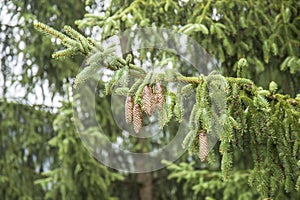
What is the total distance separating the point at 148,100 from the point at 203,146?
10.7 inches

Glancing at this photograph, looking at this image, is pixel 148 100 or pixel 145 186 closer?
pixel 148 100

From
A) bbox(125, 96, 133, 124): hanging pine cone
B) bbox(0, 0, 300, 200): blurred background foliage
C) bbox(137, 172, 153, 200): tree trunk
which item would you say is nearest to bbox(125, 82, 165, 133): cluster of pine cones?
bbox(125, 96, 133, 124): hanging pine cone

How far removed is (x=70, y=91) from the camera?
4.76 metres

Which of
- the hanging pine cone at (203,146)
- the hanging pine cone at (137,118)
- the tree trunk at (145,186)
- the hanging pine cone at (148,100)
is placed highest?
the hanging pine cone at (148,100)

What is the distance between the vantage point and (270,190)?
2477 mm

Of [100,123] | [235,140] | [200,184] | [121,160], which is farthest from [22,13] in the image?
[235,140]

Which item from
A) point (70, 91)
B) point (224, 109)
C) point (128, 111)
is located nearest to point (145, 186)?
point (70, 91)

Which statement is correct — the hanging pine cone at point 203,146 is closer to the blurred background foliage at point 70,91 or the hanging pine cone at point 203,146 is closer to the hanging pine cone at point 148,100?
the hanging pine cone at point 148,100

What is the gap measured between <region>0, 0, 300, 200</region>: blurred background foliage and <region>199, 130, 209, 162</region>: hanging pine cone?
66.5 inches

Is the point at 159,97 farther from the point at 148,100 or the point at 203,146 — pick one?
the point at 203,146

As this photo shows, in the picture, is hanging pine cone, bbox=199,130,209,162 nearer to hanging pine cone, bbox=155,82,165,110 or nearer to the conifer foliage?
the conifer foliage

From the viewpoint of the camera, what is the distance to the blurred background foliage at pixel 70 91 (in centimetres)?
382

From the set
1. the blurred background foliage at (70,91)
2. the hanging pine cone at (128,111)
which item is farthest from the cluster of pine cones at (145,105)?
the blurred background foliage at (70,91)

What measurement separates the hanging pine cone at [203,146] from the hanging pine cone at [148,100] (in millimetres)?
237
